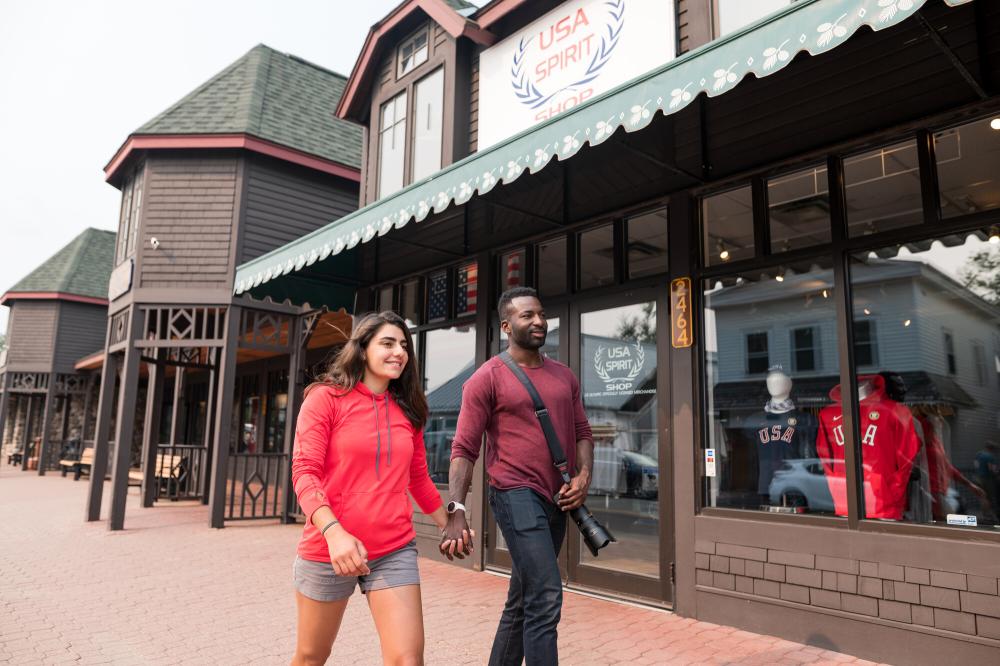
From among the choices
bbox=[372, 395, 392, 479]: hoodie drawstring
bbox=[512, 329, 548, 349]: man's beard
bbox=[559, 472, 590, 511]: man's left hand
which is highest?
bbox=[512, 329, 548, 349]: man's beard

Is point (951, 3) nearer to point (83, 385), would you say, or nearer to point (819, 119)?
point (819, 119)

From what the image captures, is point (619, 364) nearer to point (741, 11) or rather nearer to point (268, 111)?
point (741, 11)

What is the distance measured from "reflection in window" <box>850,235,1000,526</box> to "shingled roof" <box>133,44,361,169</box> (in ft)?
32.1

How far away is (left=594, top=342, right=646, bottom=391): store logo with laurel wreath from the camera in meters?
6.04

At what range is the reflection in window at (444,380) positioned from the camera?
7.91 meters

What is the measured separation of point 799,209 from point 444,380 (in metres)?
4.51

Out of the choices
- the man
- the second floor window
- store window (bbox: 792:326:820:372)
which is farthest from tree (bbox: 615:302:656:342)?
the second floor window

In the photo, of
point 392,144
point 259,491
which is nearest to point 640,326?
point 392,144

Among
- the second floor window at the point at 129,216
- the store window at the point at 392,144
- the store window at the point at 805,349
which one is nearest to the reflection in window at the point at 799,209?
the store window at the point at 805,349

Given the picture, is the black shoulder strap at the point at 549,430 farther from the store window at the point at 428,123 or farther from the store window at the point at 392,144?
the store window at the point at 392,144

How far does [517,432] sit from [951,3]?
2571 mm

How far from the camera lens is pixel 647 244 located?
610 centimetres

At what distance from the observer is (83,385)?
24031mm

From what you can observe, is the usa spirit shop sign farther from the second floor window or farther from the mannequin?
the second floor window
